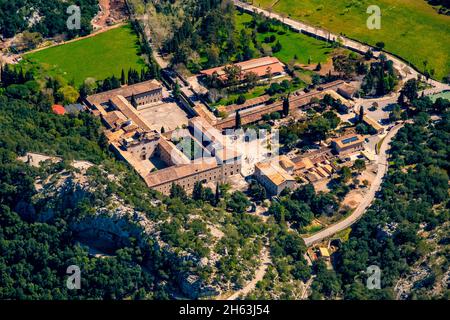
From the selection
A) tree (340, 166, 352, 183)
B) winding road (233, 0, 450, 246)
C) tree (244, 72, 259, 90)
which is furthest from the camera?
tree (244, 72, 259, 90)

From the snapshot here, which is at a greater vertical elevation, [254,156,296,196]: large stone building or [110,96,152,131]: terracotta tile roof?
[110,96,152,131]: terracotta tile roof

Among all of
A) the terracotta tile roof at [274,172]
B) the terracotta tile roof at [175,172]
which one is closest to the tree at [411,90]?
the terracotta tile roof at [274,172]

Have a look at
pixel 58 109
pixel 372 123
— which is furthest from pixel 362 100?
pixel 58 109

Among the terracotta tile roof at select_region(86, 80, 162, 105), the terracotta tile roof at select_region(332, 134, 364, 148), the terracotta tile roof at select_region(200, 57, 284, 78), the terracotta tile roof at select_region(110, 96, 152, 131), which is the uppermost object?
the terracotta tile roof at select_region(86, 80, 162, 105)

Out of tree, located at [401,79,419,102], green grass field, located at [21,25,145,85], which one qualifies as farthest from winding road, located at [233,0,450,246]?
green grass field, located at [21,25,145,85]

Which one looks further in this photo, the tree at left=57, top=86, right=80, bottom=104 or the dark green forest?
the dark green forest

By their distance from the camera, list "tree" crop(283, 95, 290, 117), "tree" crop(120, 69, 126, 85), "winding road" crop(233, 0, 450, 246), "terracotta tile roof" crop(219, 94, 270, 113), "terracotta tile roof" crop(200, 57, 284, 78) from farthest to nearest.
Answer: "terracotta tile roof" crop(200, 57, 284, 78) → "tree" crop(120, 69, 126, 85) → "terracotta tile roof" crop(219, 94, 270, 113) → "tree" crop(283, 95, 290, 117) → "winding road" crop(233, 0, 450, 246)

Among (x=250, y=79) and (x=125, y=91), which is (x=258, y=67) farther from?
(x=125, y=91)

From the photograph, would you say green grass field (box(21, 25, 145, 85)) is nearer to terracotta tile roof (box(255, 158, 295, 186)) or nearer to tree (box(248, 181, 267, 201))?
terracotta tile roof (box(255, 158, 295, 186))
